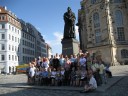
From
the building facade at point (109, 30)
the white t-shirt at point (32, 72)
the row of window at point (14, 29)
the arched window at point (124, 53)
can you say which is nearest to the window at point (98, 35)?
the building facade at point (109, 30)

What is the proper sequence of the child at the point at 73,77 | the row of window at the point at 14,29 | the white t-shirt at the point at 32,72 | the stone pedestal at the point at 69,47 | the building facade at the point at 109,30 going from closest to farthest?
the child at the point at 73,77
the white t-shirt at the point at 32,72
the stone pedestal at the point at 69,47
the building facade at the point at 109,30
the row of window at the point at 14,29

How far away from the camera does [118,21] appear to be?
4738cm

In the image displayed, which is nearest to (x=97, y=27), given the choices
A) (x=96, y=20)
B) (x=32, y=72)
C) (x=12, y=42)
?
(x=96, y=20)

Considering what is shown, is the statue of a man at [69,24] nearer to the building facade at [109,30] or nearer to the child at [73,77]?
the child at [73,77]

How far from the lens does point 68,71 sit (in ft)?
44.7

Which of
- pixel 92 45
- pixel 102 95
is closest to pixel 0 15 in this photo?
pixel 92 45

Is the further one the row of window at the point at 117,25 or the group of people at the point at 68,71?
the row of window at the point at 117,25

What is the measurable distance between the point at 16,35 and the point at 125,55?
34098 millimetres

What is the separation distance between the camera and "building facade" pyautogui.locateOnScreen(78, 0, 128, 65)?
45.4 meters

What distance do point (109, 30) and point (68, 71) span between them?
34201 millimetres

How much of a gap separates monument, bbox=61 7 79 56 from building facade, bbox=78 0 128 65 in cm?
2794

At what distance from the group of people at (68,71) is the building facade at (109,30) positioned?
3084 centimetres

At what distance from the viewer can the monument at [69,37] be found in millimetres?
16562

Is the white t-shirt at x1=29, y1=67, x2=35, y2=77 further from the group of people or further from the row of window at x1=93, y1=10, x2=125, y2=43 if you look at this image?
the row of window at x1=93, y1=10, x2=125, y2=43
